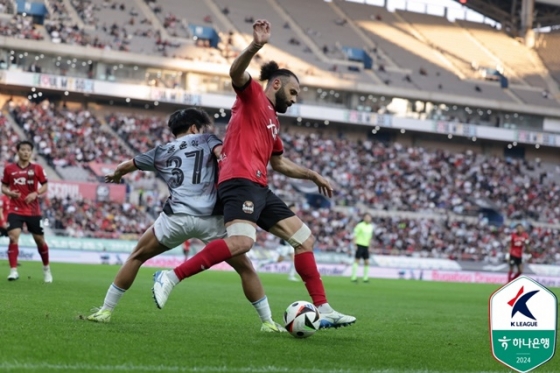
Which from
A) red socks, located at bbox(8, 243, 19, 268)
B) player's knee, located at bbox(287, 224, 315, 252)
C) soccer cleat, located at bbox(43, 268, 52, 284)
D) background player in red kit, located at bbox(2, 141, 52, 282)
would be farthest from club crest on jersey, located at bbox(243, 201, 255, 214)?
soccer cleat, located at bbox(43, 268, 52, 284)

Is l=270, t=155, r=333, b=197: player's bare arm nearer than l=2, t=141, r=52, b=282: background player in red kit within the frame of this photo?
Yes

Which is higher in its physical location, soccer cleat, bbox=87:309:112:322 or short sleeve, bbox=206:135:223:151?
short sleeve, bbox=206:135:223:151

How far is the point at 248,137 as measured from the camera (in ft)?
26.9

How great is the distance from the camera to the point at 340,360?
6.93 m

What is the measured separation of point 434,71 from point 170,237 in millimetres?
61577

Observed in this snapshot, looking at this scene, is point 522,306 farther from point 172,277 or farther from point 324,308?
point 172,277

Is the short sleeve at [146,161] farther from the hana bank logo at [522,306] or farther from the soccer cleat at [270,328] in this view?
the hana bank logo at [522,306]

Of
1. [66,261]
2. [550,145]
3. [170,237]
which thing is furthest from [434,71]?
[170,237]

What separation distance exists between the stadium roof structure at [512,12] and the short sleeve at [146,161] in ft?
234

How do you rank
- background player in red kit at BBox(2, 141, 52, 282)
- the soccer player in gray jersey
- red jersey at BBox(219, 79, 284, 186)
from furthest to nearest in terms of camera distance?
background player in red kit at BBox(2, 141, 52, 282) → the soccer player in gray jersey → red jersey at BBox(219, 79, 284, 186)

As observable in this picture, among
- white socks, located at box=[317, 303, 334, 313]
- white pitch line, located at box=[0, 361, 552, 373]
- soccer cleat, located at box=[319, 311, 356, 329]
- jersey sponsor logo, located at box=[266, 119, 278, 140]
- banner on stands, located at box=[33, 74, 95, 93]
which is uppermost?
jersey sponsor logo, located at box=[266, 119, 278, 140]

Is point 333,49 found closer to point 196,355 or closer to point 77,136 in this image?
point 77,136

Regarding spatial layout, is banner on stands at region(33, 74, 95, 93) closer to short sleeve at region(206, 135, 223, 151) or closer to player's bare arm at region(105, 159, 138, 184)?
player's bare arm at region(105, 159, 138, 184)

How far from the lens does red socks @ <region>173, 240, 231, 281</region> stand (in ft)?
25.9
